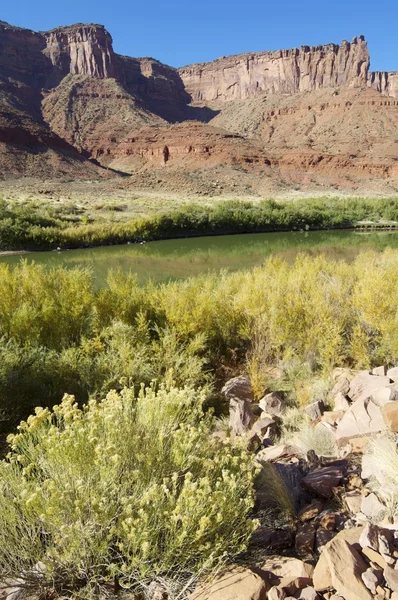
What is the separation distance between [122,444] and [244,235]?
32563 millimetres

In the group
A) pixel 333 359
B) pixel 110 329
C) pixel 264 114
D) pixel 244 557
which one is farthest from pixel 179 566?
pixel 264 114

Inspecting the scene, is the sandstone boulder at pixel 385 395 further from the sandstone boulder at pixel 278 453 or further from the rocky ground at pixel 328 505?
the sandstone boulder at pixel 278 453

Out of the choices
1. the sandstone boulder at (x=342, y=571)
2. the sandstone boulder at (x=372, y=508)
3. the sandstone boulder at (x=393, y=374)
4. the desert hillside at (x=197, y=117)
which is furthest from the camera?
the desert hillside at (x=197, y=117)

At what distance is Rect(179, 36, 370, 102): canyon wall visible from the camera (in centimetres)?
12319

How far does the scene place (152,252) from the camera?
2525 centimetres

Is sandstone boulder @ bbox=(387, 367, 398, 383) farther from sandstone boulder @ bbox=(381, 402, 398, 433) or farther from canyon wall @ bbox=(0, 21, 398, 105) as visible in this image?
canyon wall @ bbox=(0, 21, 398, 105)

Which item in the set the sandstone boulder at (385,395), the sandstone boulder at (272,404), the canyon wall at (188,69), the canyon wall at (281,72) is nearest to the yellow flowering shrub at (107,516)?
the sandstone boulder at (385,395)

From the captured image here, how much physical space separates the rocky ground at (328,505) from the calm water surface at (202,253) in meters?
11.8

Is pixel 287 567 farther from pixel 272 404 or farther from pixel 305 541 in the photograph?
pixel 272 404

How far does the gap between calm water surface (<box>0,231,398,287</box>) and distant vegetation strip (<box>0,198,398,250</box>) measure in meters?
1.35

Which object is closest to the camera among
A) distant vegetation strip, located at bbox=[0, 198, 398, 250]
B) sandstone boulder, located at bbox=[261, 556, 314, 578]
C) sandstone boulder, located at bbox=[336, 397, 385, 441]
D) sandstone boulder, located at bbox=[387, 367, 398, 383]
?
sandstone boulder, located at bbox=[261, 556, 314, 578]

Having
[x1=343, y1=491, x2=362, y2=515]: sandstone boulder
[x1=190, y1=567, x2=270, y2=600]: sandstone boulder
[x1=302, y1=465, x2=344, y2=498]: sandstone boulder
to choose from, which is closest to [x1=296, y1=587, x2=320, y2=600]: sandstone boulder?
[x1=190, y1=567, x2=270, y2=600]: sandstone boulder

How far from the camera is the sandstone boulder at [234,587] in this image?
2096 mm

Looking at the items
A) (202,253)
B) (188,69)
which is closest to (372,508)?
(202,253)
